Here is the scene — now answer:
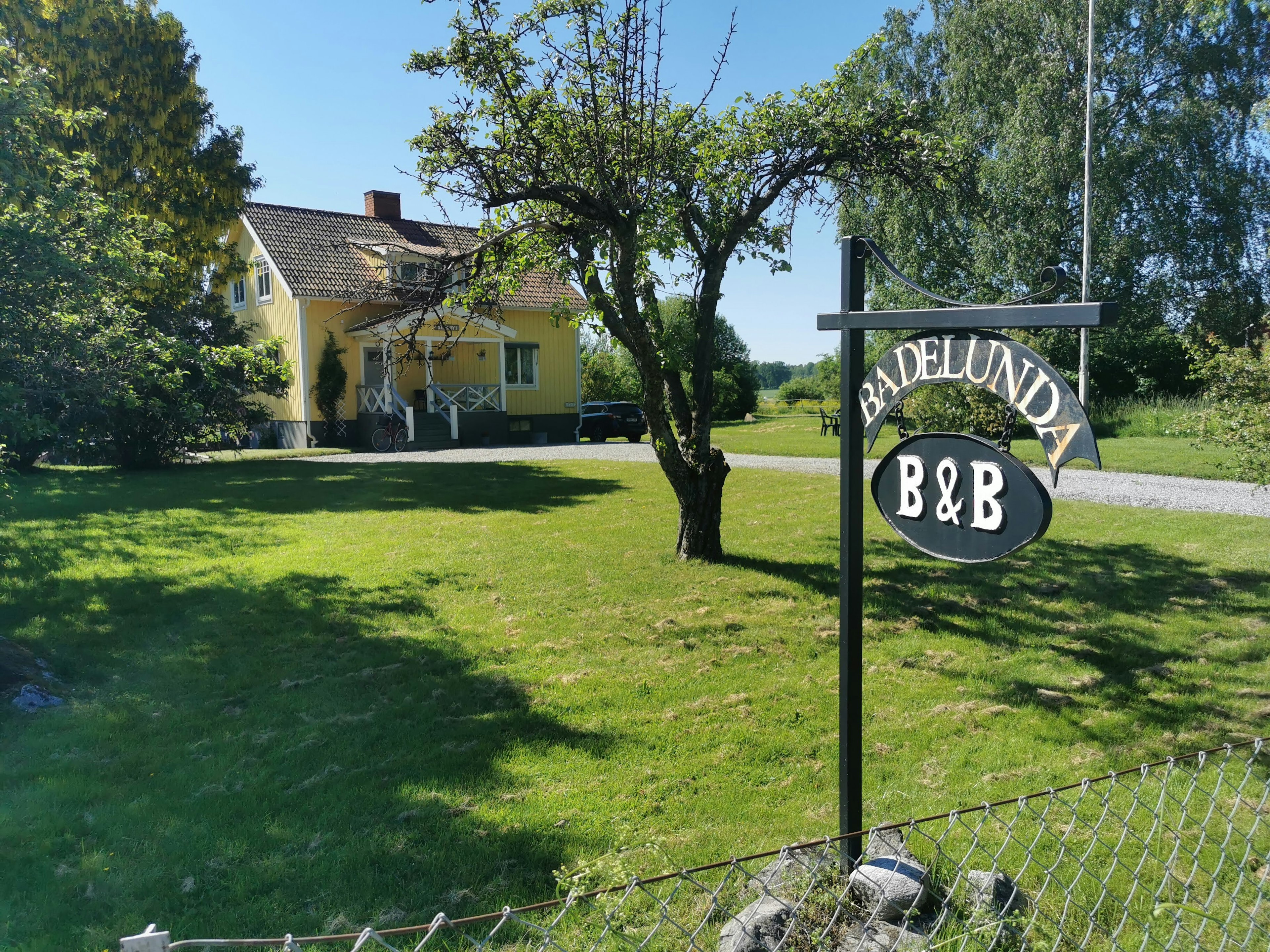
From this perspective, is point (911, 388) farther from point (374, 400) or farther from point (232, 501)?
point (374, 400)

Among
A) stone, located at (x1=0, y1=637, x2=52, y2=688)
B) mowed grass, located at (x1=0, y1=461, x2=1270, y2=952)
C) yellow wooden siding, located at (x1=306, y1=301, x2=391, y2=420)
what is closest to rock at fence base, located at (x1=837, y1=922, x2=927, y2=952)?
mowed grass, located at (x1=0, y1=461, x2=1270, y2=952)

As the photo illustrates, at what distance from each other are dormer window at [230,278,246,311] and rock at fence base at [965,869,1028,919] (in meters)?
29.1

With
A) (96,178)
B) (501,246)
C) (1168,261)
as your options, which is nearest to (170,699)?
(501,246)

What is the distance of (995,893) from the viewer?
116 inches

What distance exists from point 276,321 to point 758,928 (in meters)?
26.5

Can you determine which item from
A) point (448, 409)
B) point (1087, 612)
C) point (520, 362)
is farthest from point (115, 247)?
point (520, 362)

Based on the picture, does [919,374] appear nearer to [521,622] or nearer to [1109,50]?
[521,622]

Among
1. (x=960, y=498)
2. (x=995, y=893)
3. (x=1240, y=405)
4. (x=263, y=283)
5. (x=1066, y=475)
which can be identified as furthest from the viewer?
(x=263, y=283)

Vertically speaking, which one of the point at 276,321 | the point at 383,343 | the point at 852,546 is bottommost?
the point at 852,546

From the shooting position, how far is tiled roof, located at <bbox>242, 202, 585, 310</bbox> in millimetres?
A: 24844

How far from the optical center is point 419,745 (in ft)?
14.9

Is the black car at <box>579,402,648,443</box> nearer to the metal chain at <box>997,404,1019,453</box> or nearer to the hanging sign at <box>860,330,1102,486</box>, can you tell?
the hanging sign at <box>860,330,1102,486</box>

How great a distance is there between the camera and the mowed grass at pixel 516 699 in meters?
3.44

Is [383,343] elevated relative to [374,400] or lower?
elevated
